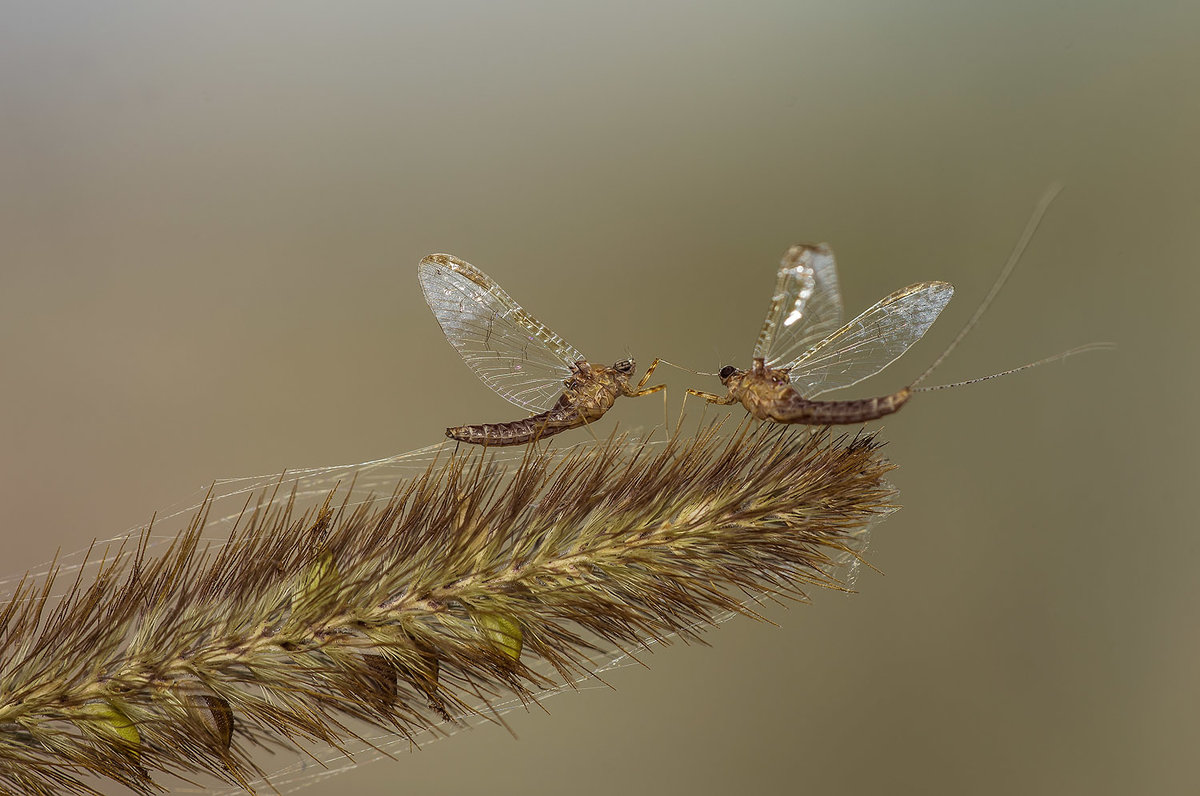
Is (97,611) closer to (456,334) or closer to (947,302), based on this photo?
(456,334)

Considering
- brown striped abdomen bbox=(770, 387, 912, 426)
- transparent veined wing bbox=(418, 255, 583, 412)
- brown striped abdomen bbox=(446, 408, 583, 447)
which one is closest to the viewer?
brown striped abdomen bbox=(770, 387, 912, 426)

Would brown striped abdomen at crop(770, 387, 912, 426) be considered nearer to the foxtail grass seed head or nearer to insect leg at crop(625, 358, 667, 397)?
the foxtail grass seed head

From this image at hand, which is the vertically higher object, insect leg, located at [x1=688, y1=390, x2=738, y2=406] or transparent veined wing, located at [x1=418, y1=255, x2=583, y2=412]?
insect leg, located at [x1=688, y1=390, x2=738, y2=406]

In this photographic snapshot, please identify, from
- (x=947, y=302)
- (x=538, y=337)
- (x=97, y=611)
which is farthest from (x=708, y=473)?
(x=97, y=611)

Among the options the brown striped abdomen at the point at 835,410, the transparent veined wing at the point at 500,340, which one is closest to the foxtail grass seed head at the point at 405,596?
the brown striped abdomen at the point at 835,410

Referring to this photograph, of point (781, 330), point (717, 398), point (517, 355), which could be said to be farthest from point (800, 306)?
point (517, 355)

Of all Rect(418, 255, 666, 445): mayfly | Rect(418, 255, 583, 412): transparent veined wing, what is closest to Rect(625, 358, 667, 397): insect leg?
Rect(418, 255, 666, 445): mayfly
